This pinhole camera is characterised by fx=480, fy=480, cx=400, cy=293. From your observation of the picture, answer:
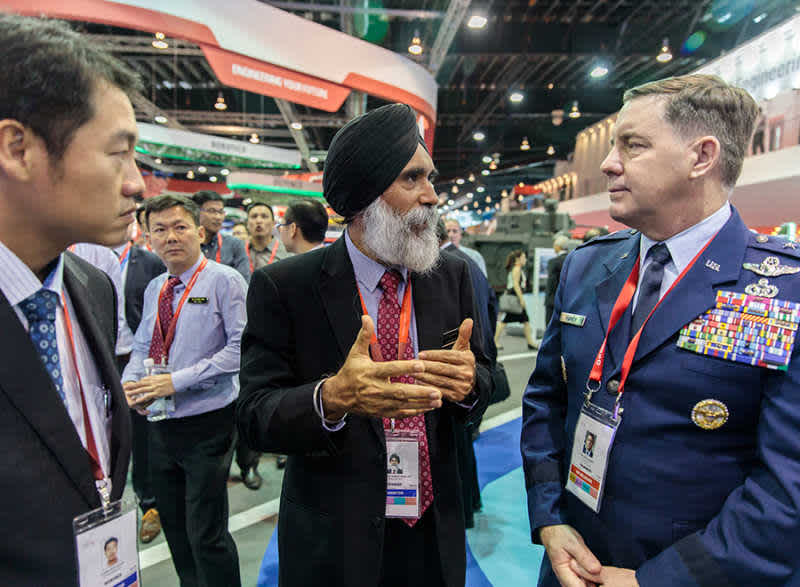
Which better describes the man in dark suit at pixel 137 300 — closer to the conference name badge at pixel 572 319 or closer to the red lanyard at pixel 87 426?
the red lanyard at pixel 87 426

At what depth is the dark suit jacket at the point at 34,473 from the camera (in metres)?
0.79

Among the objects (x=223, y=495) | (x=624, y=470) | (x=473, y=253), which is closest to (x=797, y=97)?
(x=473, y=253)

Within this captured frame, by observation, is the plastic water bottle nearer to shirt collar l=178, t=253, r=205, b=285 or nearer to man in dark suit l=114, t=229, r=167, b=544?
shirt collar l=178, t=253, r=205, b=285

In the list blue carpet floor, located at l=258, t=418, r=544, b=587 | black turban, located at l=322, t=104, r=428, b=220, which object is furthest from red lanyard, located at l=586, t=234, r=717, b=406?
blue carpet floor, located at l=258, t=418, r=544, b=587

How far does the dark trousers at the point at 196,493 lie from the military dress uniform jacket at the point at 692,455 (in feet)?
4.59

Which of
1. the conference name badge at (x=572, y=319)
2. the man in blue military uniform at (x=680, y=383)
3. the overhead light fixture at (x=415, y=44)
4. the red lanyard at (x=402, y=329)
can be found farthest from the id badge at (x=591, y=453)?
the overhead light fixture at (x=415, y=44)

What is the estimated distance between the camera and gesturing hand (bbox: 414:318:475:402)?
113 cm

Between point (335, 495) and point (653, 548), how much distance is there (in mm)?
786

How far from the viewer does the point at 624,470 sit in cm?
117

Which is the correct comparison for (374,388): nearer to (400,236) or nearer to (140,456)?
(400,236)

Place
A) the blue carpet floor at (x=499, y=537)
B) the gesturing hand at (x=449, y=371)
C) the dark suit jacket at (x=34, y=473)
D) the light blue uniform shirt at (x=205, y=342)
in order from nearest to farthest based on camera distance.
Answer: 1. the dark suit jacket at (x=34, y=473)
2. the gesturing hand at (x=449, y=371)
3. the light blue uniform shirt at (x=205, y=342)
4. the blue carpet floor at (x=499, y=537)

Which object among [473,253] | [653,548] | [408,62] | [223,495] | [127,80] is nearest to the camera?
[127,80]

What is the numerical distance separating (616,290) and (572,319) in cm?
15

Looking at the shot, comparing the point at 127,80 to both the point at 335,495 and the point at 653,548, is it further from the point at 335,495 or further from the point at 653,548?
the point at 653,548
